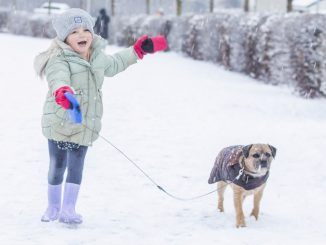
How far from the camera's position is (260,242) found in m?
4.84

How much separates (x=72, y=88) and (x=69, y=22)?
22.2 inches

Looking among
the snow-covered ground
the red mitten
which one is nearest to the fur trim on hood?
the red mitten

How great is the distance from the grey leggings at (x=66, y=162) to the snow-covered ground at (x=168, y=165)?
0.39m

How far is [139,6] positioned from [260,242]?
58394 millimetres

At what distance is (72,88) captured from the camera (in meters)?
4.68

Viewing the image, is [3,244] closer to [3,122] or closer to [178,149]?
[178,149]

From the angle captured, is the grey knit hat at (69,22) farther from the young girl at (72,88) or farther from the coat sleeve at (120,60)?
the coat sleeve at (120,60)

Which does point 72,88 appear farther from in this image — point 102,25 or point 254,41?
point 102,25

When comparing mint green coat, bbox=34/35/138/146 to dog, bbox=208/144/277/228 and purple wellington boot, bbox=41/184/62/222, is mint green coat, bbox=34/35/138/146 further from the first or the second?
dog, bbox=208/144/277/228

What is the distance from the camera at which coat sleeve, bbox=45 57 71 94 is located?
4645 mm

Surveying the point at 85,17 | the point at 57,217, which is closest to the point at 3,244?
the point at 57,217

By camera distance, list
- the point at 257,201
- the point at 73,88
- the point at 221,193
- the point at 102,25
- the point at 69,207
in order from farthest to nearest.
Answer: the point at 102,25
the point at 221,193
the point at 257,201
the point at 69,207
the point at 73,88

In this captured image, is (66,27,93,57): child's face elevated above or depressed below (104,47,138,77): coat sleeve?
above

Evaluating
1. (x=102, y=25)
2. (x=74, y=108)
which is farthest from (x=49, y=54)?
(x=102, y=25)
